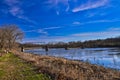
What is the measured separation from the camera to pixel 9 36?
94500 millimetres

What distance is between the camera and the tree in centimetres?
8844

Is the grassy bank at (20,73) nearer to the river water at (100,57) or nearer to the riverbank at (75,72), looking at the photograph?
the riverbank at (75,72)

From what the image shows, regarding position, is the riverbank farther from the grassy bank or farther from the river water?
the river water

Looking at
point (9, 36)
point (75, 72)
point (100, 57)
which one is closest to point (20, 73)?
point (75, 72)

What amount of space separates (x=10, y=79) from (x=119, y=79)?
6.85 meters

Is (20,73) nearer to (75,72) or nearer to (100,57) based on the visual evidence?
(75,72)

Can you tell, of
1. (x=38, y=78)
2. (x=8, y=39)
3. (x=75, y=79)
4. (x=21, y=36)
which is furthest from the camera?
(x=21, y=36)

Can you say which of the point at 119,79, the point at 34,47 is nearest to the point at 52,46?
the point at 34,47

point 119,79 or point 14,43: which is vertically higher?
point 14,43

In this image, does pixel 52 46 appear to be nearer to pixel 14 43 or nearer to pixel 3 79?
pixel 14 43

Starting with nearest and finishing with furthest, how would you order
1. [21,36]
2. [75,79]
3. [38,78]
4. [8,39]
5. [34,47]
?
[75,79], [38,78], [8,39], [21,36], [34,47]

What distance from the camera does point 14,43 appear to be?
3873 inches

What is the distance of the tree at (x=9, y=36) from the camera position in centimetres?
8844

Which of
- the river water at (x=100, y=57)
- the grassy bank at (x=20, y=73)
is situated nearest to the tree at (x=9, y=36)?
the river water at (x=100, y=57)
